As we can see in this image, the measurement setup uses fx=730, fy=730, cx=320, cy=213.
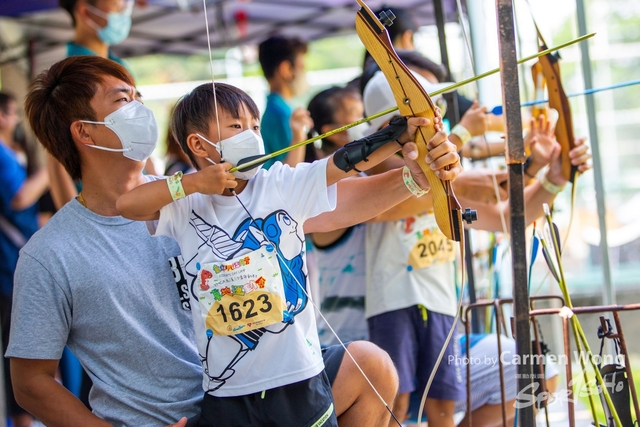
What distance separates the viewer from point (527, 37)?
303 centimetres

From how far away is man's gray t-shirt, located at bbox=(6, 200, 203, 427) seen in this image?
1570 mm

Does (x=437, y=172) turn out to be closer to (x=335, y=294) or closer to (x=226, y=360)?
(x=226, y=360)

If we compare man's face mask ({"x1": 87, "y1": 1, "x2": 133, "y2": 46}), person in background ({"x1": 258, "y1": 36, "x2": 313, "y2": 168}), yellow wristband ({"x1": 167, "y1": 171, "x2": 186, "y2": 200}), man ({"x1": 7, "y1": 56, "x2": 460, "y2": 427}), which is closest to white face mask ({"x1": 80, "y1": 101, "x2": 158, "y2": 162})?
man ({"x1": 7, "y1": 56, "x2": 460, "y2": 427})

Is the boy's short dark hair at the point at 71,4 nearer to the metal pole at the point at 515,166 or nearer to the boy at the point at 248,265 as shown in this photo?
the boy at the point at 248,265

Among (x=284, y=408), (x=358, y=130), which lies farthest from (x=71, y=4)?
(x=284, y=408)

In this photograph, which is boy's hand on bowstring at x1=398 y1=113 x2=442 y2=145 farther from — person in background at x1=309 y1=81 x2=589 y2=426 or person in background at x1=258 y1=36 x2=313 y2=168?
person in background at x1=258 y1=36 x2=313 y2=168

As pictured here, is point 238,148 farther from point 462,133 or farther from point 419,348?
point 419,348

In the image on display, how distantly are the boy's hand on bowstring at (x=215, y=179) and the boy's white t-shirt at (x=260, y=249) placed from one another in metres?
0.12

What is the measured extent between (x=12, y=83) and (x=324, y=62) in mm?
7424

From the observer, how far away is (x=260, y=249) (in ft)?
4.75

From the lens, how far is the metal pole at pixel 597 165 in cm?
238

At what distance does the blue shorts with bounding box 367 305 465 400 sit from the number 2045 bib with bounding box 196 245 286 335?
0.75 metres

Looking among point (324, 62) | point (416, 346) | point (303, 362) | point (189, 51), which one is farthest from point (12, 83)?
point (324, 62)

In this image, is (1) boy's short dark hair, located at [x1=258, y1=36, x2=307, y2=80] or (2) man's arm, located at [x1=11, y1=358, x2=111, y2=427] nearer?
(2) man's arm, located at [x1=11, y1=358, x2=111, y2=427]
